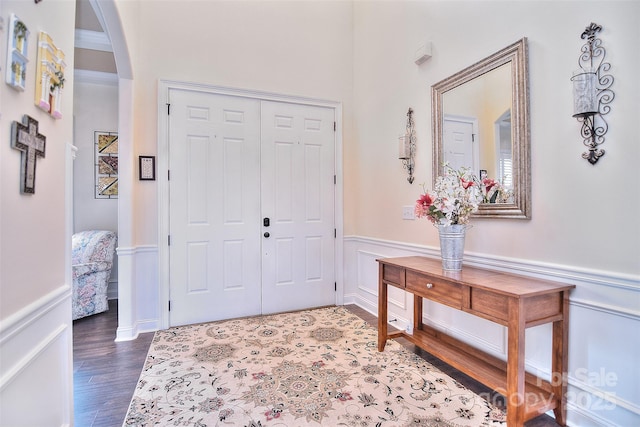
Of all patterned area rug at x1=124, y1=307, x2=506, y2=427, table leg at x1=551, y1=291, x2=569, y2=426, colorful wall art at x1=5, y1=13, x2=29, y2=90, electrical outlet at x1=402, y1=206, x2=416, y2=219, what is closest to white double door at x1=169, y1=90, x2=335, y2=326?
patterned area rug at x1=124, y1=307, x2=506, y2=427

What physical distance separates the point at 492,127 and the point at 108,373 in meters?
3.31

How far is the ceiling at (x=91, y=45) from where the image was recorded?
3.43 m

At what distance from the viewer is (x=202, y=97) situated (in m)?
3.40

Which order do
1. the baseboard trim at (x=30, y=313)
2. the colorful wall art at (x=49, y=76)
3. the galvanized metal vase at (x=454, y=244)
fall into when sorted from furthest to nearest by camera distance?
1. the galvanized metal vase at (x=454, y=244)
2. the colorful wall art at (x=49, y=76)
3. the baseboard trim at (x=30, y=313)

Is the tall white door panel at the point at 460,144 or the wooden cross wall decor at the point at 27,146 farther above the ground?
the tall white door panel at the point at 460,144

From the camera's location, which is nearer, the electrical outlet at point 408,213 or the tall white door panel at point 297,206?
the electrical outlet at point 408,213

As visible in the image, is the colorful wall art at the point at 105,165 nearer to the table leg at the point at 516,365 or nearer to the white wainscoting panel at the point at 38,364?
the white wainscoting panel at the point at 38,364

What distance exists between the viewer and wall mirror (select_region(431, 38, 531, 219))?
2.00 meters

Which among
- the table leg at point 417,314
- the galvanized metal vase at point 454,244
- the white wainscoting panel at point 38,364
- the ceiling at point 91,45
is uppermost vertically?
the ceiling at point 91,45

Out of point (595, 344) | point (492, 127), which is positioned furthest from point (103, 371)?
point (492, 127)

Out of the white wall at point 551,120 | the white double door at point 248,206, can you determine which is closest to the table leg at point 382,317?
the white wall at point 551,120

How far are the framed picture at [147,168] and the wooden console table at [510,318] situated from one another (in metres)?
2.59

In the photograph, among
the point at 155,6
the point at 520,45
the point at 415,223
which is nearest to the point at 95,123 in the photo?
the point at 155,6

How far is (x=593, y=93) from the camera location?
5.29 ft
